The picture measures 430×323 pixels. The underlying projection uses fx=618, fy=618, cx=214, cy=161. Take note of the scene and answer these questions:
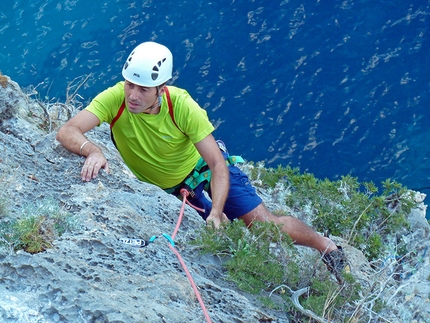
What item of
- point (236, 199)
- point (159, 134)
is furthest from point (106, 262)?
point (236, 199)

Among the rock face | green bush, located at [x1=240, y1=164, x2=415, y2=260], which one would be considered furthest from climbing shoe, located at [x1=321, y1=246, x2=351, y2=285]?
green bush, located at [x1=240, y1=164, x2=415, y2=260]

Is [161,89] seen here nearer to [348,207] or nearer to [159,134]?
[159,134]

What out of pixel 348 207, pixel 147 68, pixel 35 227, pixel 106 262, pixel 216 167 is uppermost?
pixel 147 68

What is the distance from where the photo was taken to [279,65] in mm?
12219

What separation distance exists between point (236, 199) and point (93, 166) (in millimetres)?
1330

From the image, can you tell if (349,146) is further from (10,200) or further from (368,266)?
(10,200)

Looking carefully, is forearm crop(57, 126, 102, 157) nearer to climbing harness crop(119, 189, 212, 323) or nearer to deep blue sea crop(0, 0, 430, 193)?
climbing harness crop(119, 189, 212, 323)

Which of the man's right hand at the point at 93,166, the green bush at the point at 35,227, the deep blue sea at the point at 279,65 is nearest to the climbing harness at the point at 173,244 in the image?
the green bush at the point at 35,227

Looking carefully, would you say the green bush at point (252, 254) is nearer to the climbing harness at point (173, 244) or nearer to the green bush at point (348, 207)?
the climbing harness at point (173, 244)

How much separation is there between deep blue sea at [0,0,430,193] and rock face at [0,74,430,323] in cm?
613

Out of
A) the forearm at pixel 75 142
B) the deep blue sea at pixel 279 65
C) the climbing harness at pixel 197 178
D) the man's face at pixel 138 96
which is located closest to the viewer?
the forearm at pixel 75 142

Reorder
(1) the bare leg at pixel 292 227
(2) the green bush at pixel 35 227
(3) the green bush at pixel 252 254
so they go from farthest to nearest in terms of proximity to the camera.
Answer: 1. (1) the bare leg at pixel 292 227
2. (3) the green bush at pixel 252 254
3. (2) the green bush at pixel 35 227

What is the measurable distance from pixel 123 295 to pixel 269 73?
942 cm

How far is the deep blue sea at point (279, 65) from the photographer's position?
1127cm
